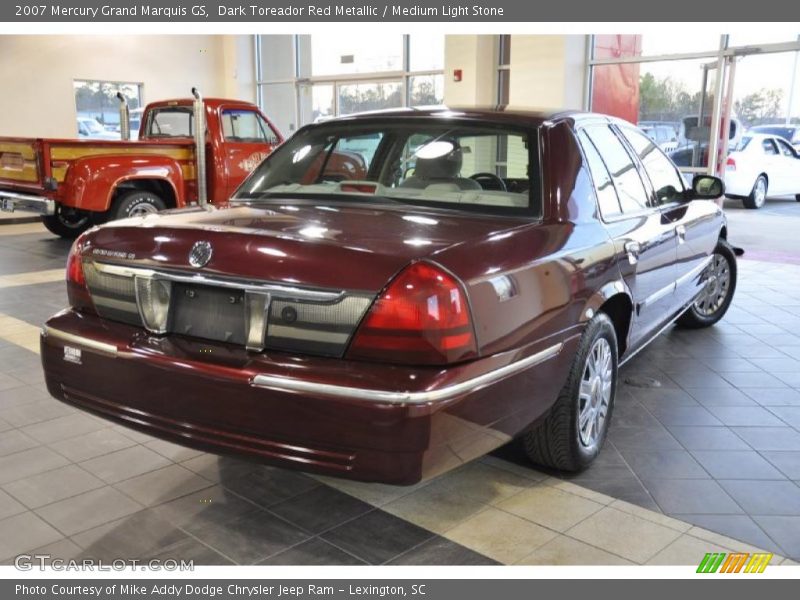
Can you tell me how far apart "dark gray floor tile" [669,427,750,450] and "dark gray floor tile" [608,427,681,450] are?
52 mm

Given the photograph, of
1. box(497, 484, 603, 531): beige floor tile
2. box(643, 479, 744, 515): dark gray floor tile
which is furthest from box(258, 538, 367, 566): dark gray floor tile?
box(643, 479, 744, 515): dark gray floor tile

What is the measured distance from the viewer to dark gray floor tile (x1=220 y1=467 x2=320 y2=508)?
301cm

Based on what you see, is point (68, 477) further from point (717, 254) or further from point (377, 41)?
point (377, 41)

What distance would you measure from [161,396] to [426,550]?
40.8 inches

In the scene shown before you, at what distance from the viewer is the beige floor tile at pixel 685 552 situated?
2.57 meters

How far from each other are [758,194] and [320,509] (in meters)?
14.9

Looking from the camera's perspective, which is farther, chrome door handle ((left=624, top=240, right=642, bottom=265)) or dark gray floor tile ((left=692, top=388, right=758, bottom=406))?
dark gray floor tile ((left=692, top=388, right=758, bottom=406))

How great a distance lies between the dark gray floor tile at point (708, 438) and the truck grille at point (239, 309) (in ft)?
6.80

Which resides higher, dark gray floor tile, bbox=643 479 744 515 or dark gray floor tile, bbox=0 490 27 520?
dark gray floor tile, bbox=0 490 27 520

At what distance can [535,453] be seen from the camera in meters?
3.19

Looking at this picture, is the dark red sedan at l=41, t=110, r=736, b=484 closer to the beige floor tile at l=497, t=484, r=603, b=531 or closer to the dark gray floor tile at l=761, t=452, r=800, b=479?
the beige floor tile at l=497, t=484, r=603, b=531

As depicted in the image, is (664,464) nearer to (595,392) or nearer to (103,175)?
(595,392)

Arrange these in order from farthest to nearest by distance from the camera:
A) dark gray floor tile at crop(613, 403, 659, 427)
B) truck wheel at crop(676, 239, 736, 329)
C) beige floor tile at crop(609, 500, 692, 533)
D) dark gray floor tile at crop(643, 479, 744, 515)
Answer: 1. truck wheel at crop(676, 239, 736, 329)
2. dark gray floor tile at crop(613, 403, 659, 427)
3. dark gray floor tile at crop(643, 479, 744, 515)
4. beige floor tile at crop(609, 500, 692, 533)

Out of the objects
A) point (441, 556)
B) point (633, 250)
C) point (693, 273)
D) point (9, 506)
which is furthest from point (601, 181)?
point (9, 506)
